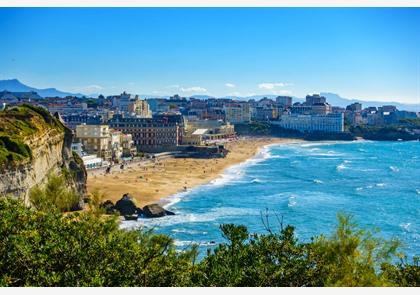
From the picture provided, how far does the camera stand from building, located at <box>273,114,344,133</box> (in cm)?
7831

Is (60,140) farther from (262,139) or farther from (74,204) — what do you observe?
(262,139)

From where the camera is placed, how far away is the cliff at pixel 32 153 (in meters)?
17.4

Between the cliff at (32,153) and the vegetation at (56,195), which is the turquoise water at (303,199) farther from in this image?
the cliff at (32,153)

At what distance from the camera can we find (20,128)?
2067 cm

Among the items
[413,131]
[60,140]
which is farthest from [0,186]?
[413,131]

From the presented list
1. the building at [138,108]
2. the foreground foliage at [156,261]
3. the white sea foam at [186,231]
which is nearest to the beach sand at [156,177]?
the white sea foam at [186,231]

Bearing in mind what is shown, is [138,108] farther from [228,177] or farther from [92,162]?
[228,177]

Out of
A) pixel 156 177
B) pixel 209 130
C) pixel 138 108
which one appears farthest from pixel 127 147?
pixel 138 108

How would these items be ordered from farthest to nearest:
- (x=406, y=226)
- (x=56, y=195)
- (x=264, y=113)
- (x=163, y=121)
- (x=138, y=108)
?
(x=264, y=113), (x=138, y=108), (x=163, y=121), (x=406, y=226), (x=56, y=195)

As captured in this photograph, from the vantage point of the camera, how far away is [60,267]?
7422 mm

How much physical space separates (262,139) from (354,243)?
60.4 meters

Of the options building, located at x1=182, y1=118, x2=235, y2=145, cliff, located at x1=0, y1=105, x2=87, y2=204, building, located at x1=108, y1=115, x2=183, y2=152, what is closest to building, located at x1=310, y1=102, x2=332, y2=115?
building, located at x1=182, y1=118, x2=235, y2=145

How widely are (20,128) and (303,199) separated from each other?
1308 centimetres

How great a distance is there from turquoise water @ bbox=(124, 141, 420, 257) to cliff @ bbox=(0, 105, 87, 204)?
3935 millimetres
